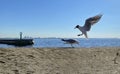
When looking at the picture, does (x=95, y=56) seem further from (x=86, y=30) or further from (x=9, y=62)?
(x=9, y=62)

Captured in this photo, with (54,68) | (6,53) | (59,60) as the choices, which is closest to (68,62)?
(59,60)

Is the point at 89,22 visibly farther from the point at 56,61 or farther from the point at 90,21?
the point at 56,61

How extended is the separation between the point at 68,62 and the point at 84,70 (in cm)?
109

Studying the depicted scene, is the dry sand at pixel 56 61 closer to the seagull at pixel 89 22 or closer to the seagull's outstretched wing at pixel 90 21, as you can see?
the seagull at pixel 89 22

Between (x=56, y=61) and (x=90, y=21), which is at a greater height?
(x=90, y=21)

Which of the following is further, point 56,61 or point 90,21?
point 90,21

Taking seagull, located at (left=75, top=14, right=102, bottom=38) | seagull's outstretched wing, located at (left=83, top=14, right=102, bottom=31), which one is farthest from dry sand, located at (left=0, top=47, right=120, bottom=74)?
seagull's outstretched wing, located at (left=83, top=14, right=102, bottom=31)

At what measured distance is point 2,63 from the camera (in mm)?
13828

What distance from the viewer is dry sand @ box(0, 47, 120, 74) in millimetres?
13716

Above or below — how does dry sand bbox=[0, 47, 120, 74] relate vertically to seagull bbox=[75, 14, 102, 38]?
below

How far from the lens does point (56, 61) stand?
15.2 meters

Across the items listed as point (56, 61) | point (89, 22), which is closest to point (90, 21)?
point (89, 22)

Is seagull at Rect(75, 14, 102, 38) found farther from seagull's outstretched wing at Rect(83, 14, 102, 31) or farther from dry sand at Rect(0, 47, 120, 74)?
dry sand at Rect(0, 47, 120, 74)

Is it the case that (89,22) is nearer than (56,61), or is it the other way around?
(56,61)
